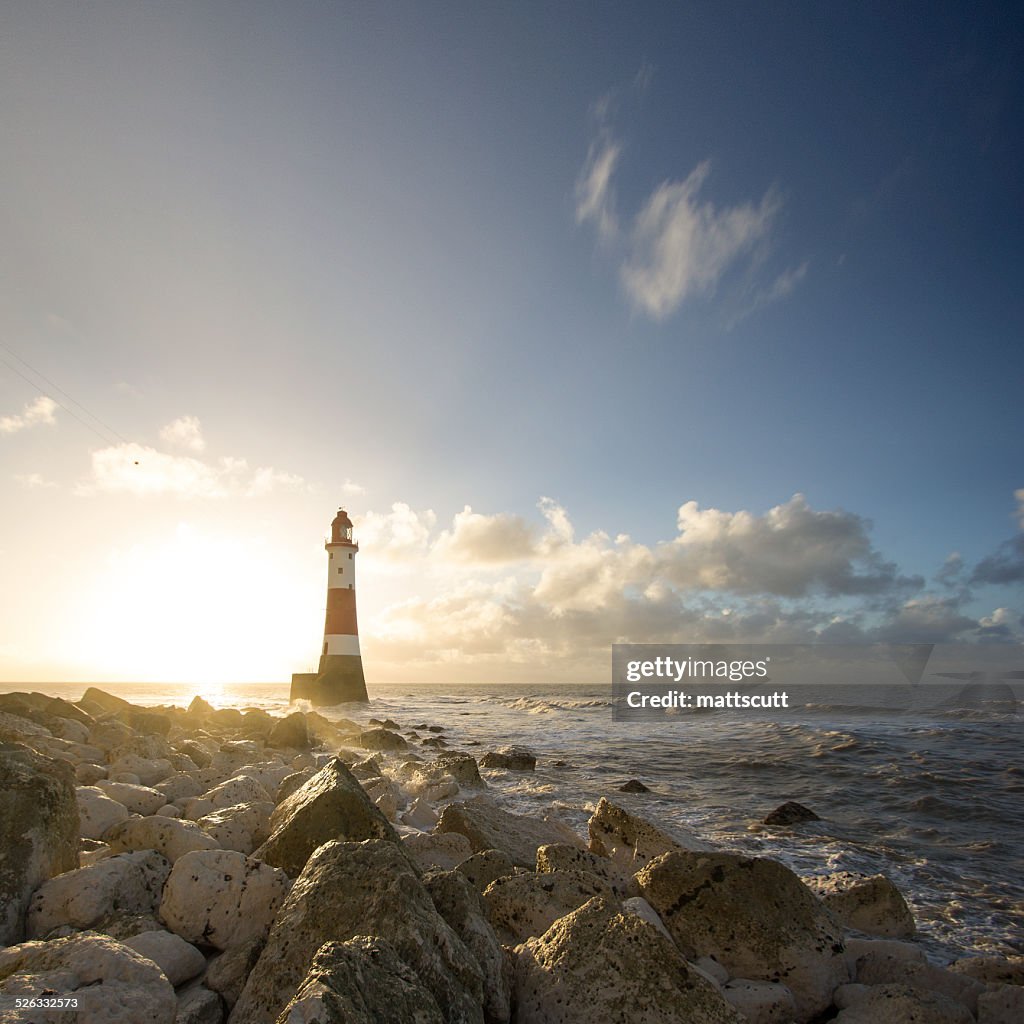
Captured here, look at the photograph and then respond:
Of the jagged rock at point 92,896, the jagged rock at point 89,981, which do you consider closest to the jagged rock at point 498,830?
the jagged rock at point 92,896

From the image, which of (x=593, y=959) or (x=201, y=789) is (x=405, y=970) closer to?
(x=593, y=959)

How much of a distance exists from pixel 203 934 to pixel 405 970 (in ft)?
5.90

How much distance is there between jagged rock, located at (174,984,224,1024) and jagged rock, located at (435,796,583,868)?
370cm

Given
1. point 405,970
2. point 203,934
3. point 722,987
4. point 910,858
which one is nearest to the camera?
point 405,970

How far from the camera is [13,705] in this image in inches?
470

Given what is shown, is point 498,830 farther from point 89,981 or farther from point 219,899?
point 89,981

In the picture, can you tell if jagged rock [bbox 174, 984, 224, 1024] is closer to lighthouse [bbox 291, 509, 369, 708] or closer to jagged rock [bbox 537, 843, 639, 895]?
jagged rock [bbox 537, 843, 639, 895]

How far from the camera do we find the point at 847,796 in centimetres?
1254

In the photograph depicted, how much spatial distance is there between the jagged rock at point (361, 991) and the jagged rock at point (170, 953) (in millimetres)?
1364

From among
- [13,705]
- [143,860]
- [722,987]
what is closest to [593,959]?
[722,987]

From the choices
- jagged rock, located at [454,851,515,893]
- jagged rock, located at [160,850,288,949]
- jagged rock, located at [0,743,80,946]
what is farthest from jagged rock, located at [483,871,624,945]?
jagged rock, located at [0,743,80,946]

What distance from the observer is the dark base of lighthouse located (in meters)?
38.0

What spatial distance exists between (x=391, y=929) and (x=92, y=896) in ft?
6.38

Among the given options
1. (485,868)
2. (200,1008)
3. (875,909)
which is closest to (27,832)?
(200,1008)
